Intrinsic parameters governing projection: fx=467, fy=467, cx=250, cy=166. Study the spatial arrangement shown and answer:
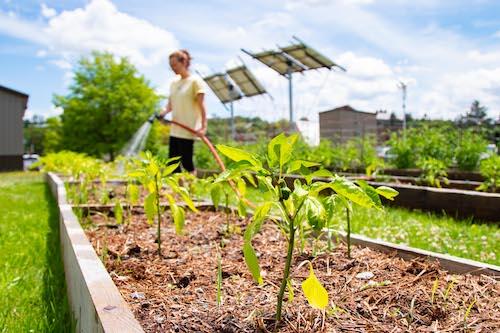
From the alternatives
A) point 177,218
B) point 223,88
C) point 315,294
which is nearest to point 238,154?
point 315,294

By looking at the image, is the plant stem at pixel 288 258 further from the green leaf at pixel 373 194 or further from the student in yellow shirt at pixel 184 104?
the student in yellow shirt at pixel 184 104

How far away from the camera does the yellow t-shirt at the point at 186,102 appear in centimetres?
561

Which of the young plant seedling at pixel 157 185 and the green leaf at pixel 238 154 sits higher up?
the green leaf at pixel 238 154

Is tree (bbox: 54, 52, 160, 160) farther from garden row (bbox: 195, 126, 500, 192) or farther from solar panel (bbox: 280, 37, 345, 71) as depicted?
garden row (bbox: 195, 126, 500, 192)

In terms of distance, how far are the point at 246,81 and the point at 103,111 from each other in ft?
61.4

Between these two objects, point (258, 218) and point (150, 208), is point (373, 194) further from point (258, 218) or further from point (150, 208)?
point (150, 208)

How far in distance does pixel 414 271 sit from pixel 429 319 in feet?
1.46

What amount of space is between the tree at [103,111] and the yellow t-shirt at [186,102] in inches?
1081

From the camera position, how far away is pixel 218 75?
62.8 feet

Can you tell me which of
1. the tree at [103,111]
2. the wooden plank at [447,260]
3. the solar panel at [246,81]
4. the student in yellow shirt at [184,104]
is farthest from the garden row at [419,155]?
the tree at [103,111]

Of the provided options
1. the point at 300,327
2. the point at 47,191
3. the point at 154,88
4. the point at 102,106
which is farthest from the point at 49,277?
the point at 154,88

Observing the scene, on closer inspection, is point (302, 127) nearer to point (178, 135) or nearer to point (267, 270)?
point (178, 135)

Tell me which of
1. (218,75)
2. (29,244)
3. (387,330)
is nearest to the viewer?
(387,330)

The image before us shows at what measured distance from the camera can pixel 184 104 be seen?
5.67 metres
